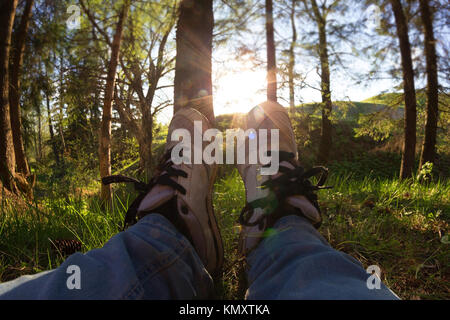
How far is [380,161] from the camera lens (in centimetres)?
1313

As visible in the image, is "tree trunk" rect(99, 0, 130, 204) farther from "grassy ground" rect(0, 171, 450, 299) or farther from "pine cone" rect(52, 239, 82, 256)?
"pine cone" rect(52, 239, 82, 256)

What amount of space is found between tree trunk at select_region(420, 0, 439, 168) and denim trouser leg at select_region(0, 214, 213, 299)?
24.0 ft

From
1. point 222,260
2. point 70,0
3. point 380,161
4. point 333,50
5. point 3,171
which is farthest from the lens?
point 380,161

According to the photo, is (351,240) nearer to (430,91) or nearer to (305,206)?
(305,206)

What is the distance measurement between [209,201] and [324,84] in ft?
17.5

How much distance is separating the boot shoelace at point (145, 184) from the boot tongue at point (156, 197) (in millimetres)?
34

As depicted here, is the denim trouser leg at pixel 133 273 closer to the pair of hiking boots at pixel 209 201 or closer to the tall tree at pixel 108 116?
the pair of hiking boots at pixel 209 201

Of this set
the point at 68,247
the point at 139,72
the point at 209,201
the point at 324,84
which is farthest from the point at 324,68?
the point at 68,247

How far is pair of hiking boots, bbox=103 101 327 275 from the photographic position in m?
1.12

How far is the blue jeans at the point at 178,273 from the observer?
0.64m

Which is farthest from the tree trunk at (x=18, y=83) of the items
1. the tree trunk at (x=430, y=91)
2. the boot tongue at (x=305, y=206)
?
the tree trunk at (x=430, y=91)
